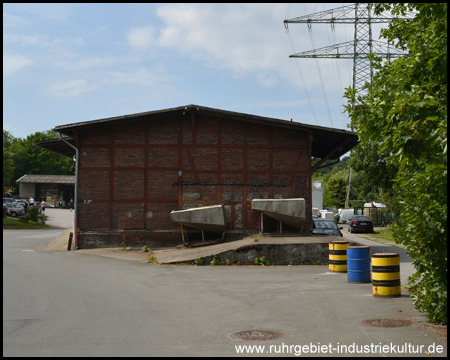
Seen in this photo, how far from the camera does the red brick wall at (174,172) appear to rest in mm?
22078

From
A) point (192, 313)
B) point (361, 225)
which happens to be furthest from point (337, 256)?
point (361, 225)

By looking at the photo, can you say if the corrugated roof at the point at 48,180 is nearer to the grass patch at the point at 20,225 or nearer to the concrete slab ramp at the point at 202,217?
the grass patch at the point at 20,225

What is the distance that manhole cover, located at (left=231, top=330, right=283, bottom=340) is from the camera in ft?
24.5

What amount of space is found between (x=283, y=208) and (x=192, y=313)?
11927 mm

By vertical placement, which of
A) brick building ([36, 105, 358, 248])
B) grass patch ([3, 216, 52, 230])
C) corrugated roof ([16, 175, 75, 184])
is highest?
corrugated roof ([16, 175, 75, 184])

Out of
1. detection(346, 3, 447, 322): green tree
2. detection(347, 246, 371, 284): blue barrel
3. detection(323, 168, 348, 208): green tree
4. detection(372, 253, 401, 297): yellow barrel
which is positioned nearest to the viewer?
detection(346, 3, 447, 322): green tree

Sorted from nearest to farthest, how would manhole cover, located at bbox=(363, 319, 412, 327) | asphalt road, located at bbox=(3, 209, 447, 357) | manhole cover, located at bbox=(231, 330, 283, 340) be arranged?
asphalt road, located at bbox=(3, 209, 447, 357)
manhole cover, located at bbox=(231, 330, 283, 340)
manhole cover, located at bbox=(363, 319, 412, 327)

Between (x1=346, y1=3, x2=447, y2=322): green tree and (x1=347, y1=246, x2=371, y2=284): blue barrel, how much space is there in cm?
421

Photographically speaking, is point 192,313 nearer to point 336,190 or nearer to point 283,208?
point 283,208

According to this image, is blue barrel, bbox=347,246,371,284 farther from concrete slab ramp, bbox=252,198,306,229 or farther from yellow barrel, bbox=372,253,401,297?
Answer: concrete slab ramp, bbox=252,198,306,229

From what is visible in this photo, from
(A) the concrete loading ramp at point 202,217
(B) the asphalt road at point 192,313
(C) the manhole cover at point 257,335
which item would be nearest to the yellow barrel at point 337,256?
(B) the asphalt road at point 192,313

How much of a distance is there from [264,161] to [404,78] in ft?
50.3

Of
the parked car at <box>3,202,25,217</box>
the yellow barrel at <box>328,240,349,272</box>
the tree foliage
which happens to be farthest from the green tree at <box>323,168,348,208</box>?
the yellow barrel at <box>328,240,349,272</box>

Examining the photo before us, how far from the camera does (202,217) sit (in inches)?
827
